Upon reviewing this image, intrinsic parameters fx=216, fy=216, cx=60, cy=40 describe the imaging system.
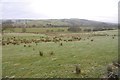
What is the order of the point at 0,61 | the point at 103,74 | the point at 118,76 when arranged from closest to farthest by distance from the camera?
the point at 118,76, the point at 103,74, the point at 0,61

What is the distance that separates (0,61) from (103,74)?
11178mm

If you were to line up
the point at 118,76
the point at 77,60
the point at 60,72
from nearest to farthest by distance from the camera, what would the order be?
1. the point at 118,76
2. the point at 60,72
3. the point at 77,60

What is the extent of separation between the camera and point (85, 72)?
15445mm

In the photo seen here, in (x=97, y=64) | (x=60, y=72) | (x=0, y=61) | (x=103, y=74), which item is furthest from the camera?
(x=0, y=61)

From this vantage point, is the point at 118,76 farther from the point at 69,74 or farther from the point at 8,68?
the point at 8,68

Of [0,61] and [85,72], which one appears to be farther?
[0,61]

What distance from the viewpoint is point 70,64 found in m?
18.2

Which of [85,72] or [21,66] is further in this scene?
[21,66]

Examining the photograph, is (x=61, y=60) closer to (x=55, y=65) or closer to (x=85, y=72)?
(x=55, y=65)

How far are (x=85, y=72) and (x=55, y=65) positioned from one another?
3.35 meters

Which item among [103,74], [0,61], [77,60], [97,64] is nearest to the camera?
[103,74]

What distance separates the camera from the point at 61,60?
788 inches

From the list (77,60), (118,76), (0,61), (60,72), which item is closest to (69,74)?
(60,72)

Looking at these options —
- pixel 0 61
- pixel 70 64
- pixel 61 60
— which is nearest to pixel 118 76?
pixel 70 64
